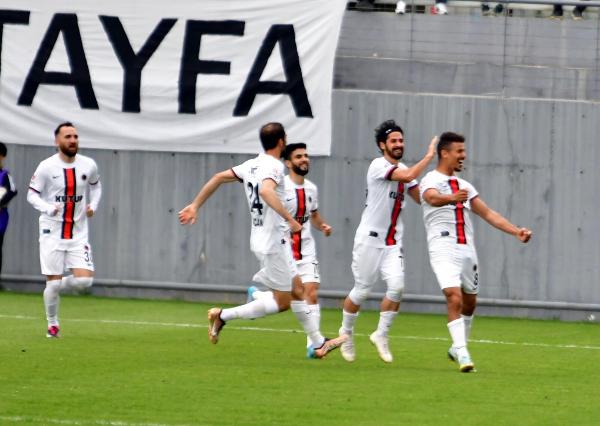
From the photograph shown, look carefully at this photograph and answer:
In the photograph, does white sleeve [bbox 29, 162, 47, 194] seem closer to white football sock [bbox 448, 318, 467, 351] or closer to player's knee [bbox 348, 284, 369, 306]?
player's knee [bbox 348, 284, 369, 306]

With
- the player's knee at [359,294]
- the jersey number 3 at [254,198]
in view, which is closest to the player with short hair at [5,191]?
the jersey number 3 at [254,198]

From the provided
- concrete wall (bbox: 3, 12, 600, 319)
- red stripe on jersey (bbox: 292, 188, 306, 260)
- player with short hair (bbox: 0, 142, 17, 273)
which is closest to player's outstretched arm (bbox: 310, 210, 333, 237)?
red stripe on jersey (bbox: 292, 188, 306, 260)

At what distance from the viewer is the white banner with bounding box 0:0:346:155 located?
75.0ft

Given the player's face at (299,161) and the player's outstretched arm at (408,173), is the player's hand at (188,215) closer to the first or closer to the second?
the player's outstretched arm at (408,173)

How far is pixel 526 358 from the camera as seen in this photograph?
16250mm

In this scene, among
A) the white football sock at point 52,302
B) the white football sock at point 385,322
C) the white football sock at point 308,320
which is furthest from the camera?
the white football sock at point 52,302

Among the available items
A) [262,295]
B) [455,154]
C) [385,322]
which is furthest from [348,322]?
[455,154]

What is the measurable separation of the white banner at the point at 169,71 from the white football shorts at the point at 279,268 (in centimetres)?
768

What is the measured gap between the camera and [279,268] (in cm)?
1514

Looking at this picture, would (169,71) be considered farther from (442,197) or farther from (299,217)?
(442,197)

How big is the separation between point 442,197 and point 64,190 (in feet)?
16.4

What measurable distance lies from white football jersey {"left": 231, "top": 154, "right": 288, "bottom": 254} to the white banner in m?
7.46

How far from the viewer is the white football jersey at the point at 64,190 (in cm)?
1750

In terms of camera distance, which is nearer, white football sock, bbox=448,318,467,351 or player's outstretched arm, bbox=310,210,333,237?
white football sock, bbox=448,318,467,351
